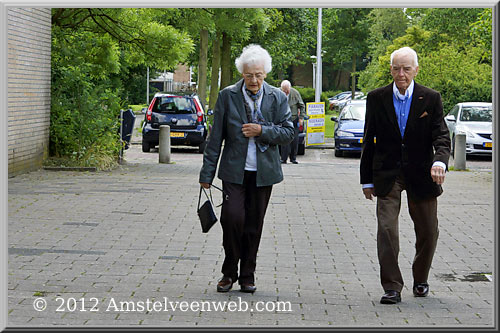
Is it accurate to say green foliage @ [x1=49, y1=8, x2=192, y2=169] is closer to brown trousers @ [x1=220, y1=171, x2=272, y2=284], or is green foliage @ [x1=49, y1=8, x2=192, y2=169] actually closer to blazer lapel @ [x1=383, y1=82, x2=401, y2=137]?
brown trousers @ [x1=220, y1=171, x2=272, y2=284]

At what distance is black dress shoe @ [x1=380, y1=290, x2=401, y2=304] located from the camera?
5.86 meters

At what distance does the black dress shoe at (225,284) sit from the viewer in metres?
6.15

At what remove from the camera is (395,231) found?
20.0 ft

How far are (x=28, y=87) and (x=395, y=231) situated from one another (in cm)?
977

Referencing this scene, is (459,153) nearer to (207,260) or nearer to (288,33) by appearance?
(207,260)

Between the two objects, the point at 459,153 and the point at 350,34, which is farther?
the point at 350,34

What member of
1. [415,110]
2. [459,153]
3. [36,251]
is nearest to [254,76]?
[415,110]

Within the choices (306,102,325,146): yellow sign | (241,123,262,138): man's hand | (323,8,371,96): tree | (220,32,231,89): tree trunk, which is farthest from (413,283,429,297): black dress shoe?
(323,8,371,96): tree

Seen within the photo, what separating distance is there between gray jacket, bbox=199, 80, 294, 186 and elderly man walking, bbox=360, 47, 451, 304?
2.17 ft

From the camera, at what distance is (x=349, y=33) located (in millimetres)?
66188

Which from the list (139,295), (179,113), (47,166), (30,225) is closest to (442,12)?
(179,113)

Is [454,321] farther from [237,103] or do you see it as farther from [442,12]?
[442,12]

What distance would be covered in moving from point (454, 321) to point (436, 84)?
974 inches

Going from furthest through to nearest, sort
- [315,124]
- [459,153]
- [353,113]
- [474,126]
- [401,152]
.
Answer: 1. [315,124]
2. [353,113]
3. [474,126]
4. [459,153]
5. [401,152]
